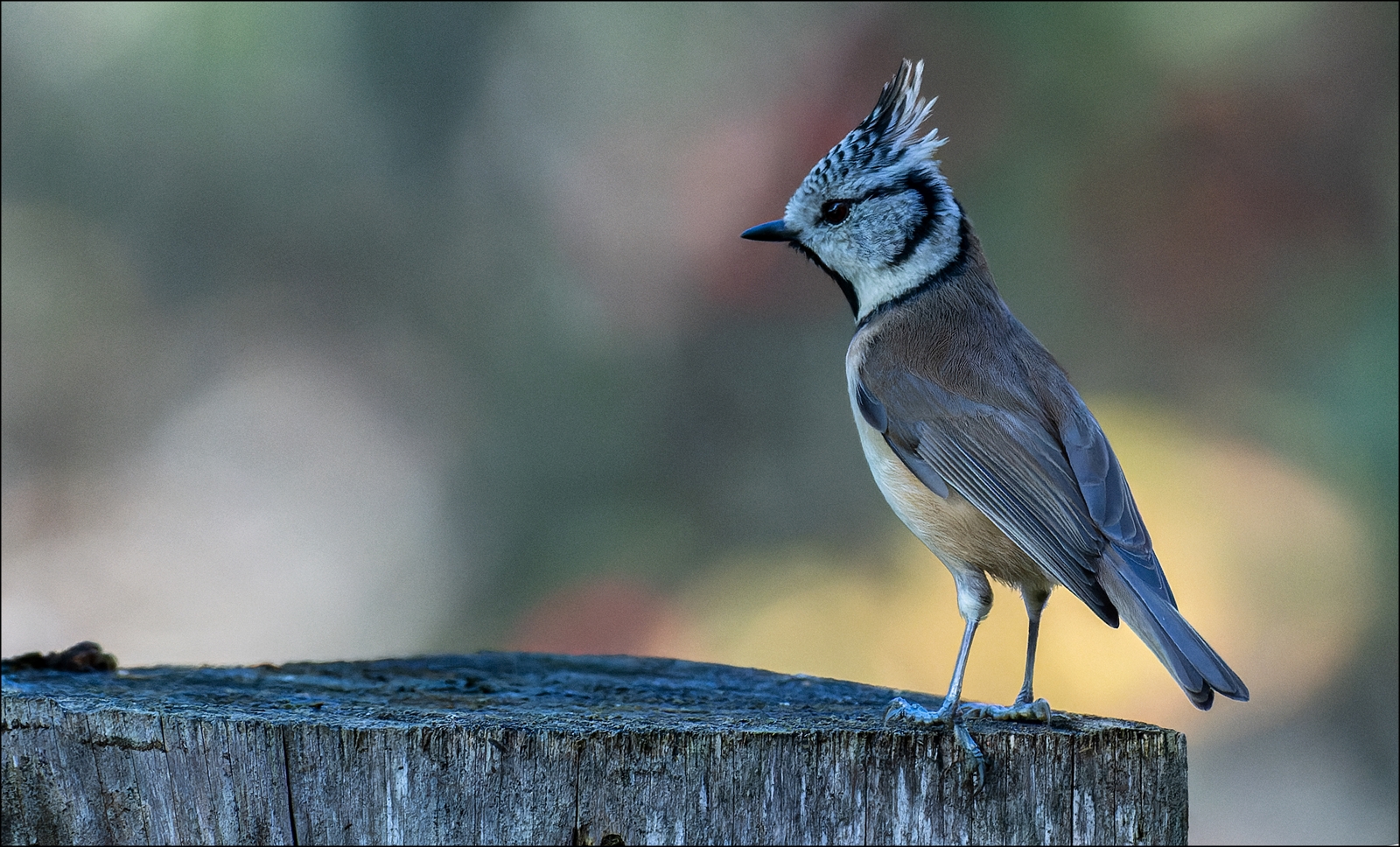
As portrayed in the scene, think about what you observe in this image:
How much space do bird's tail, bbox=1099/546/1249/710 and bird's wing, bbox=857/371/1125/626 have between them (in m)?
0.04

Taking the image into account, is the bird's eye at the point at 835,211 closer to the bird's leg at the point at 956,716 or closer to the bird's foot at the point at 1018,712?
the bird's leg at the point at 956,716

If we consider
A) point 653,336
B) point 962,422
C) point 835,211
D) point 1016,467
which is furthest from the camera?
point 653,336

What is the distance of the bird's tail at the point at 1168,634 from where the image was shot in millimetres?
2531

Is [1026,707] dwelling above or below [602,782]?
above

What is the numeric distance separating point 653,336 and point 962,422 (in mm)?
3815

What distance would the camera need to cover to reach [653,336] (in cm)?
693

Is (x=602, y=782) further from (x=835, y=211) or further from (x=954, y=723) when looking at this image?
(x=835, y=211)

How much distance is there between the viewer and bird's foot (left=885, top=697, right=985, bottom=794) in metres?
2.39

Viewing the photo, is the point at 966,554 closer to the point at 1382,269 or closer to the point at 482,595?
the point at 482,595

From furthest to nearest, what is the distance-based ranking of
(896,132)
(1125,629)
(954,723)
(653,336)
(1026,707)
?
(653,336)
(1125,629)
(896,132)
(1026,707)
(954,723)

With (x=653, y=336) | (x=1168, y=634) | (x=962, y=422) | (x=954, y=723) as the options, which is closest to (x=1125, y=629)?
(x=653, y=336)

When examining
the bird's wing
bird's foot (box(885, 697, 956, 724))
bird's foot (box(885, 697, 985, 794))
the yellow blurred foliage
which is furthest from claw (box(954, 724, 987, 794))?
the yellow blurred foliage

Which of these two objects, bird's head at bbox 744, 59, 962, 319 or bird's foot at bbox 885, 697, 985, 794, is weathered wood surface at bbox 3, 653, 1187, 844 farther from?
bird's head at bbox 744, 59, 962, 319

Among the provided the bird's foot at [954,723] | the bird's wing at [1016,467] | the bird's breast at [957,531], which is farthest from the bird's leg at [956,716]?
the bird's wing at [1016,467]
